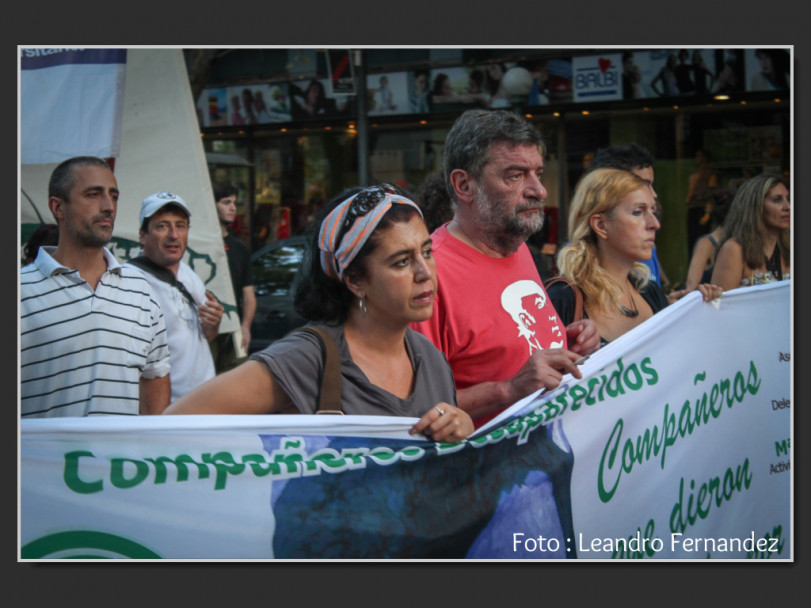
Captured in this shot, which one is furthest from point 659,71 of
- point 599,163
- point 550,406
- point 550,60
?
point 550,406

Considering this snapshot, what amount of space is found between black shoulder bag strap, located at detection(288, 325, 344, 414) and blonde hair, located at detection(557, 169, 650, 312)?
1.58 metres

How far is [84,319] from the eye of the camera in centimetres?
331

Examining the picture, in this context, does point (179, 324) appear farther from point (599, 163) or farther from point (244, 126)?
point (244, 126)

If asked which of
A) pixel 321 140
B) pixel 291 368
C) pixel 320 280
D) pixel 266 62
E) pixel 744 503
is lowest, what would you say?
pixel 744 503

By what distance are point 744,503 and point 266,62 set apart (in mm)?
9797

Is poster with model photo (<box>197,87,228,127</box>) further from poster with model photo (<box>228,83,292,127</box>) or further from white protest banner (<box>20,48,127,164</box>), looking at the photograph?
white protest banner (<box>20,48,127,164</box>)

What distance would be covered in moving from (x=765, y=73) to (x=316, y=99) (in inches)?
222

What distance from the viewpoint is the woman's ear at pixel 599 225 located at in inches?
151

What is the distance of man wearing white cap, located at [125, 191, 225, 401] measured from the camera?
4.61m

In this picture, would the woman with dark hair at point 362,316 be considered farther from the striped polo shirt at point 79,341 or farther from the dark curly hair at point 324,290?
the striped polo shirt at point 79,341

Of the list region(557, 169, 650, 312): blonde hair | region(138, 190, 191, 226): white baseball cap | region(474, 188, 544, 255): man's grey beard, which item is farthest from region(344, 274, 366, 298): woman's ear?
region(138, 190, 191, 226): white baseball cap

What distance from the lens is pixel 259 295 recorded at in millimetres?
8836

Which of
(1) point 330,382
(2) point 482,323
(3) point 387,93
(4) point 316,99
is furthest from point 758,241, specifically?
(4) point 316,99

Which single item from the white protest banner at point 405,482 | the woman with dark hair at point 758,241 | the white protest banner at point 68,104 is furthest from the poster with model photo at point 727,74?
the white protest banner at point 405,482
